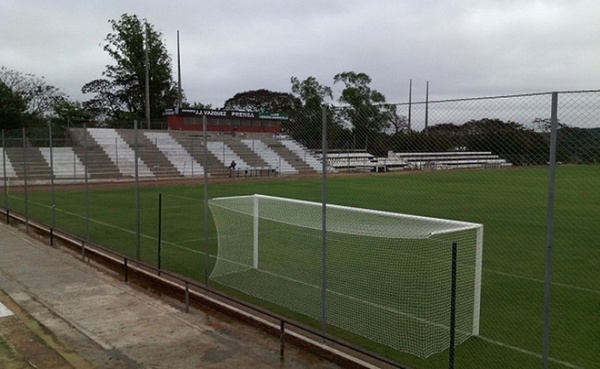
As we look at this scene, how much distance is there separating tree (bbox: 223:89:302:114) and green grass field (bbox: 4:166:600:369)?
67.4m

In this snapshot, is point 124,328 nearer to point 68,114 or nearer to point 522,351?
point 522,351

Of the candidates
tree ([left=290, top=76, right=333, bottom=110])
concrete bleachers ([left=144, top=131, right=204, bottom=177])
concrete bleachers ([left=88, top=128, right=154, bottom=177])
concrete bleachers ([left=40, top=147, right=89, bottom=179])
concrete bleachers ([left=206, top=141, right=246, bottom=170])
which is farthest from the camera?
tree ([left=290, top=76, right=333, bottom=110])

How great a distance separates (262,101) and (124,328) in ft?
284

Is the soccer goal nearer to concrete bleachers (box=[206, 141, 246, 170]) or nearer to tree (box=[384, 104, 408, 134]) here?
tree (box=[384, 104, 408, 134])

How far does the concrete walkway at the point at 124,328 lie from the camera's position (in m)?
6.07

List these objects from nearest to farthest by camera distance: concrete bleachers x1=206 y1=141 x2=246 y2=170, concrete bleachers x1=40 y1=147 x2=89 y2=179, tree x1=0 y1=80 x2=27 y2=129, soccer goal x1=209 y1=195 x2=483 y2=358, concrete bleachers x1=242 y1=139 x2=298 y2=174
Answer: soccer goal x1=209 y1=195 x2=483 y2=358 → concrete bleachers x1=242 y1=139 x2=298 y2=174 → concrete bleachers x1=40 y1=147 x2=89 y2=179 → concrete bleachers x1=206 y1=141 x2=246 y2=170 → tree x1=0 y1=80 x2=27 y2=129

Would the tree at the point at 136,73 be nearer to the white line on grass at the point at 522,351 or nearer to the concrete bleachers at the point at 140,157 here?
the concrete bleachers at the point at 140,157

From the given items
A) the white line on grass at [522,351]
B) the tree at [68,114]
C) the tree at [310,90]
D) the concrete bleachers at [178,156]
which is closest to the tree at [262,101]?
the tree at [310,90]

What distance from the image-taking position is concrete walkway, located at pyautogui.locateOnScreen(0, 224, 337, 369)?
19.9 ft

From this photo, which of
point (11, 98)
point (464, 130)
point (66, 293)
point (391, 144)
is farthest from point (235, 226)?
point (11, 98)

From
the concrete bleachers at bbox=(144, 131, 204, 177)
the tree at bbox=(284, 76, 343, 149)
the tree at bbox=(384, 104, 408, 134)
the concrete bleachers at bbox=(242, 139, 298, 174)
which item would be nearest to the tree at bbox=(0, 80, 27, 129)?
the concrete bleachers at bbox=(144, 131, 204, 177)

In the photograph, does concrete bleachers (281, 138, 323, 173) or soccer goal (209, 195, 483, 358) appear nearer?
soccer goal (209, 195, 483, 358)

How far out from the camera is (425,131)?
211 inches

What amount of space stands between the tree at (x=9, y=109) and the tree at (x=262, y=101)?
4458cm
